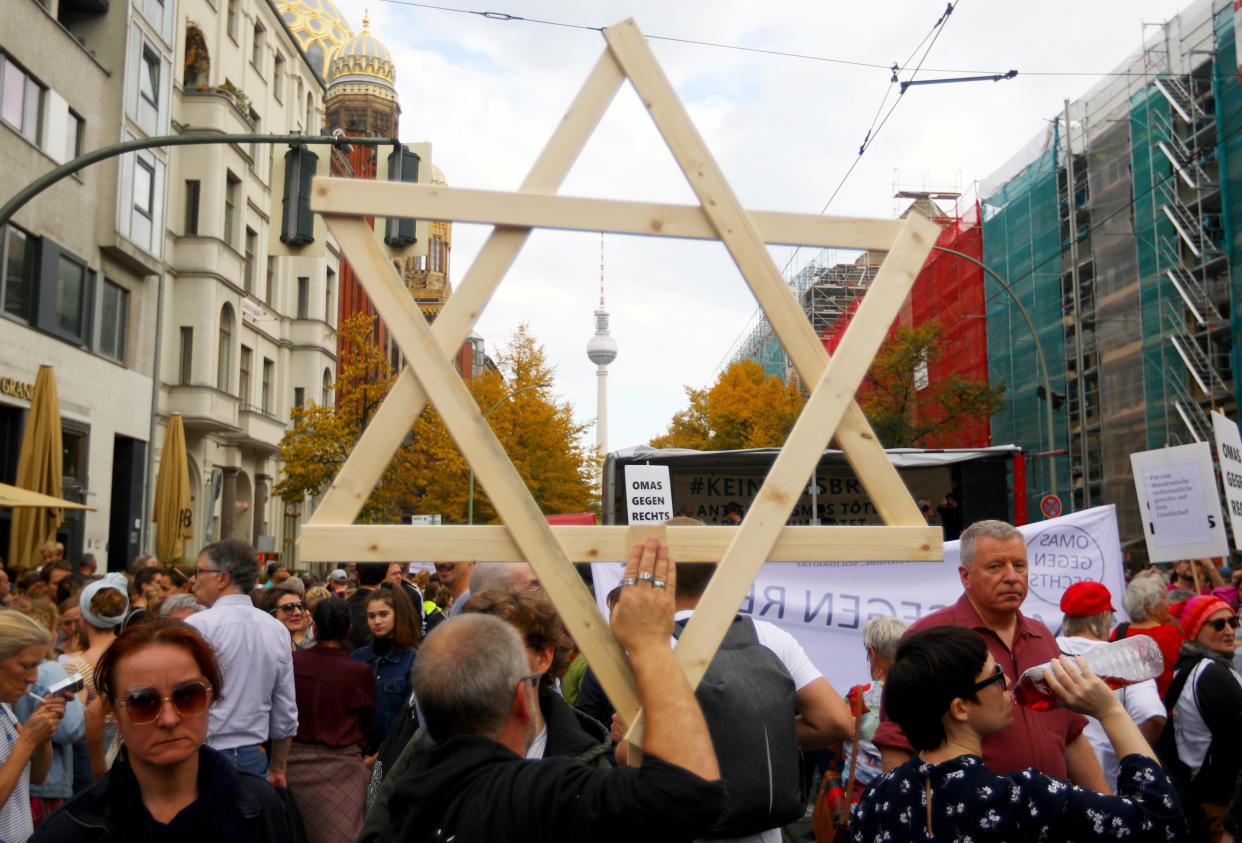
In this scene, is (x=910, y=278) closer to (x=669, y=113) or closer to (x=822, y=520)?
(x=669, y=113)

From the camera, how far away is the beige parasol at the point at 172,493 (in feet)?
68.0

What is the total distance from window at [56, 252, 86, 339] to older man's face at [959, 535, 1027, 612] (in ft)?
69.4

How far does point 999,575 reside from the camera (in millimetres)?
3898

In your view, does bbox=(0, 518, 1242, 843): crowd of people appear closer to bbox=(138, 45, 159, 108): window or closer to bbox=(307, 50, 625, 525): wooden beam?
bbox=(307, 50, 625, 525): wooden beam

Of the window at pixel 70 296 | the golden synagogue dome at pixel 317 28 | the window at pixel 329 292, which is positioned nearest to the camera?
the window at pixel 70 296

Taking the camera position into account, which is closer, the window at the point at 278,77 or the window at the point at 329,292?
the window at the point at 278,77

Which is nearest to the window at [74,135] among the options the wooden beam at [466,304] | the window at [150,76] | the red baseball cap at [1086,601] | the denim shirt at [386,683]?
the window at [150,76]

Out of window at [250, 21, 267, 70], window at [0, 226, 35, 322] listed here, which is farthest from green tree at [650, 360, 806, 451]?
window at [0, 226, 35, 322]

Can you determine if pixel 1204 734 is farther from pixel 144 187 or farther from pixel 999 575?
pixel 144 187

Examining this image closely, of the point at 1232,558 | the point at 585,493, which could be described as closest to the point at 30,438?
the point at 1232,558

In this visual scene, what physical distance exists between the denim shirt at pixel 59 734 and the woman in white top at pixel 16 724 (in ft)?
0.76

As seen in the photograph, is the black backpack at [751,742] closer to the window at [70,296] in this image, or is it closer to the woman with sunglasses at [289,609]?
the woman with sunglasses at [289,609]

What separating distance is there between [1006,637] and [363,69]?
206 feet

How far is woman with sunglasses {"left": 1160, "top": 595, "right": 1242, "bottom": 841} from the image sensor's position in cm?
501
